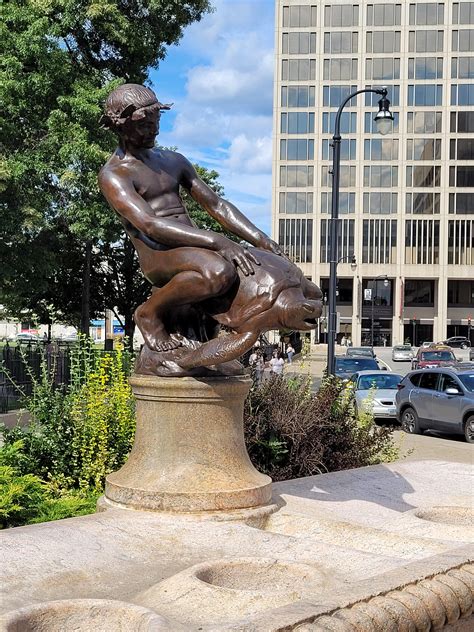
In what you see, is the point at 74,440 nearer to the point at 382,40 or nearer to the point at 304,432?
the point at 304,432

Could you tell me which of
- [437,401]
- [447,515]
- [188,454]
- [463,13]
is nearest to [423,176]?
[463,13]

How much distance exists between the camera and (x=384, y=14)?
88438 mm

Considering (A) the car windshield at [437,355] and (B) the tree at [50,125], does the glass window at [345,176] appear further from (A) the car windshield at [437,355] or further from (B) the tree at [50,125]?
(B) the tree at [50,125]

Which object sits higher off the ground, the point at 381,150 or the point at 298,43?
the point at 298,43

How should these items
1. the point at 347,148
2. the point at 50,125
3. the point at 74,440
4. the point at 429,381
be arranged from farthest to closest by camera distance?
the point at 347,148
the point at 429,381
the point at 50,125
the point at 74,440

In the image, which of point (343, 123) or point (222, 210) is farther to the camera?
point (343, 123)

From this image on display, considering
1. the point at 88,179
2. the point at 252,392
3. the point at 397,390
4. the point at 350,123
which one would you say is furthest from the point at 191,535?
the point at 350,123

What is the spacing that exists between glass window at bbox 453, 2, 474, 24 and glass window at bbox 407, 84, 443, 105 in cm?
713

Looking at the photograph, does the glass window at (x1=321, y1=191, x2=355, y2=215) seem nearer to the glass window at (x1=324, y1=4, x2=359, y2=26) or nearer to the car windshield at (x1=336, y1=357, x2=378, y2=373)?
the glass window at (x1=324, y1=4, x2=359, y2=26)

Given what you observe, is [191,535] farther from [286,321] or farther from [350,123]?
[350,123]

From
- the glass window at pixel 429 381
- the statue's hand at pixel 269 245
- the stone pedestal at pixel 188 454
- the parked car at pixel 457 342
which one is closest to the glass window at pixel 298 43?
the parked car at pixel 457 342

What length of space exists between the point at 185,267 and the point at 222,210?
932 millimetres

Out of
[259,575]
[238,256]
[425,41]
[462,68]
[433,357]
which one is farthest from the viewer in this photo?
[425,41]

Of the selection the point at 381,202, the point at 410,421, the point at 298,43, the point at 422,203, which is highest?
the point at 298,43
